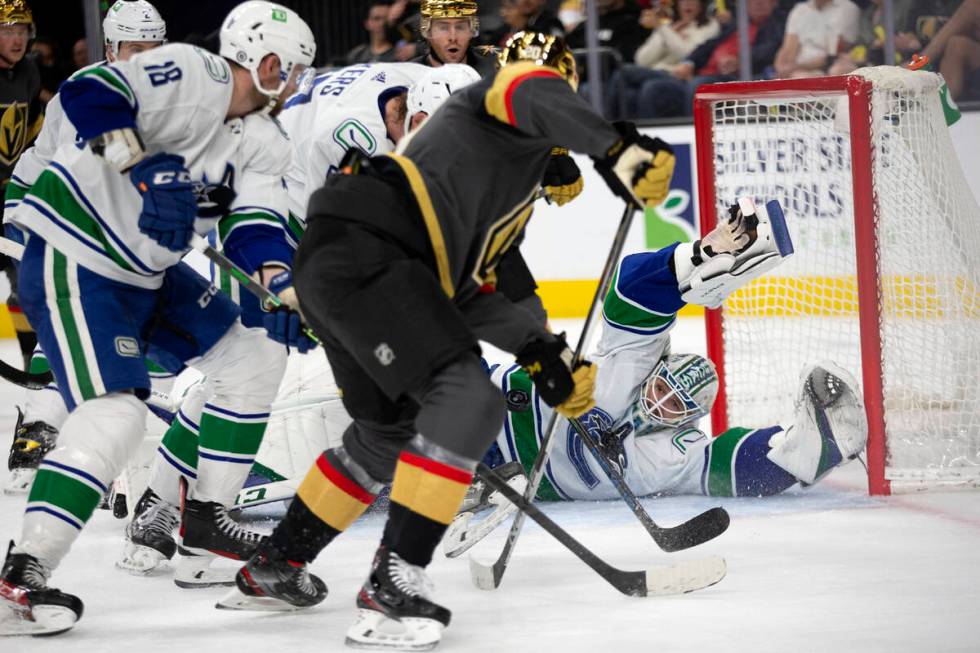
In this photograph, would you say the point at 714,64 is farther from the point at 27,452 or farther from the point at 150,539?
the point at 150,539

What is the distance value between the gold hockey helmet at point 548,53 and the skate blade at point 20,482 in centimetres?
174

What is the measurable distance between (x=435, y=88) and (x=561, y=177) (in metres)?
0.41

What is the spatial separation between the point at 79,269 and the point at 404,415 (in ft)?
2.13

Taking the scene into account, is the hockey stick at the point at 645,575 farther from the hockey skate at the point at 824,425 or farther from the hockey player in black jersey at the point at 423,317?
the hockey skate at the point at 824,425

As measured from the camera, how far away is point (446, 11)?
4.52 meters

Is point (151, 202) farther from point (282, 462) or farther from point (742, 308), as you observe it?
point (742, 308)

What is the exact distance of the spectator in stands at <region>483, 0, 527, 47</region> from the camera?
274 inches

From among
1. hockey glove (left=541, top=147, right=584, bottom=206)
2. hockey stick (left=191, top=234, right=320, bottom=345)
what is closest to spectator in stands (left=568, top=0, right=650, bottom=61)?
hockey glove (left=541, top=147, right=584, bottom=206)

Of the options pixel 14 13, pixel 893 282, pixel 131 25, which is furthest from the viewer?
pixel 14 13

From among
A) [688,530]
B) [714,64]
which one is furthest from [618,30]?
[688,530]

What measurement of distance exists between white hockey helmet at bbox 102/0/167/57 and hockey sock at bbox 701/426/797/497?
6.65 feet

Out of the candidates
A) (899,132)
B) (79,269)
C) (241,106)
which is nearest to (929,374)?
(899,132)

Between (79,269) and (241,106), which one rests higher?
(241,106)

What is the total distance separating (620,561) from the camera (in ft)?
9.50
